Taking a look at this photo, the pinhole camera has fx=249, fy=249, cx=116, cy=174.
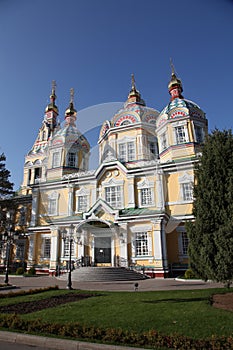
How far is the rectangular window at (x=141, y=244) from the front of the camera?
22.1 m

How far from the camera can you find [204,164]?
1081 centimetres

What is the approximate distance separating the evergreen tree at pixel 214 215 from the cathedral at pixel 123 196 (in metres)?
11.2

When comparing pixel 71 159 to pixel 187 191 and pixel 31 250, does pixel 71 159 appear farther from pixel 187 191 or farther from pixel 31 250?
pixel 187 191

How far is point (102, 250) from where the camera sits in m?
24.3

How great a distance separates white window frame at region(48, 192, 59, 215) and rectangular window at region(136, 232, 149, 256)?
420 inches

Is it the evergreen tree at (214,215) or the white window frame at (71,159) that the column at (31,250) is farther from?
the evergreen tree at (214,215)

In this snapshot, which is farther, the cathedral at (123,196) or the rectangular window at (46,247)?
the rectangular window at (46,247)

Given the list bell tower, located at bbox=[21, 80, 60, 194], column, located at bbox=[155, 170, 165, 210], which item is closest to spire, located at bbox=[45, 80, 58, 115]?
bell tower, located at bbox=[21, 80, 60, 194]

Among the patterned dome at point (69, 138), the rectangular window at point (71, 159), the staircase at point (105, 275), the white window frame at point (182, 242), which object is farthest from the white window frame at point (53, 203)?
the white window frame at point (182, 242)

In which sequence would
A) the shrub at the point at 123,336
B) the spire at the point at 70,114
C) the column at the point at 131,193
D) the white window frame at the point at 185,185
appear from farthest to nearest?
the spire at the point at 70,114, the column at the point at 131,193, the white window frame at the point at 185,185, the shrub at the point at 123,336

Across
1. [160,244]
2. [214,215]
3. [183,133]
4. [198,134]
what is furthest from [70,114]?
[214,215]

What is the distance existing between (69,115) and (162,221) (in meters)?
22.2

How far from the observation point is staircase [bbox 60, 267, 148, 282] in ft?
63.1

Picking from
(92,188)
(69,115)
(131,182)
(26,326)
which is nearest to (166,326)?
(26,326)
